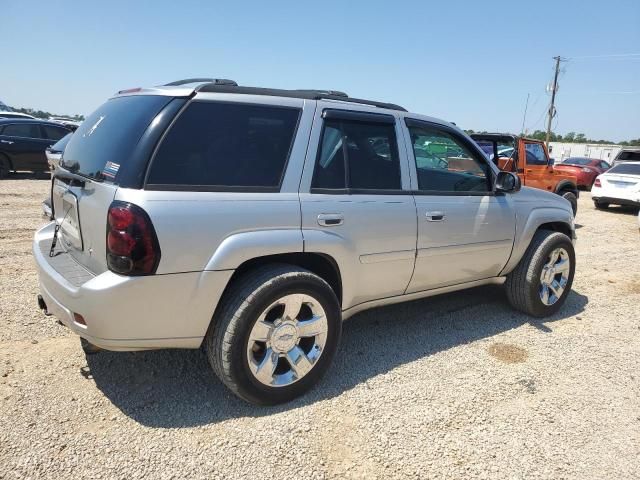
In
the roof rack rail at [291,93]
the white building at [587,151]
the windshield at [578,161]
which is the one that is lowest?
the windshield at [578,161]

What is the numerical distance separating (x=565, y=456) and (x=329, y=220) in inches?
73.0

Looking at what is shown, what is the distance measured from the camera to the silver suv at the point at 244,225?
234 centimetres

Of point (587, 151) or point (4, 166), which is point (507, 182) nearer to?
point (4, 166)

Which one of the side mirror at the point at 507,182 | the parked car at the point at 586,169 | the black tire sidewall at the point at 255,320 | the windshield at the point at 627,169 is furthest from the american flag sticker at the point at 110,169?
the parked car at the point at 586,169

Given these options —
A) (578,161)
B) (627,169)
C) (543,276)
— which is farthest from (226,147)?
(578,161)

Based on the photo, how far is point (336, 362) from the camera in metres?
3.37

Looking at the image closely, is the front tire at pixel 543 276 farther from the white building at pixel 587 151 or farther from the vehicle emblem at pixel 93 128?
the white building at pixel 587 151

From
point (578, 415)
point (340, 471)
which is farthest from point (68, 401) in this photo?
point (578, 415)

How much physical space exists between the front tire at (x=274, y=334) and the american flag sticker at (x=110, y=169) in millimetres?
887

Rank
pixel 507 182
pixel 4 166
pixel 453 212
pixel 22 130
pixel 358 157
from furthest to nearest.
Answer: pixel 22 130 → pixel 4 166 → pixel 507 182 → pixel 453 212 → pixel 358 157

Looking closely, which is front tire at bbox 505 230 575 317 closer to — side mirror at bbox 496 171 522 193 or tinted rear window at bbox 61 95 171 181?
side mirror at bbox 496 171 522 193

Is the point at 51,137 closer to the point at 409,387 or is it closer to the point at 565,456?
the point at 409,387

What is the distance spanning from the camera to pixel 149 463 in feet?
7.41

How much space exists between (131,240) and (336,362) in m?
1.78
